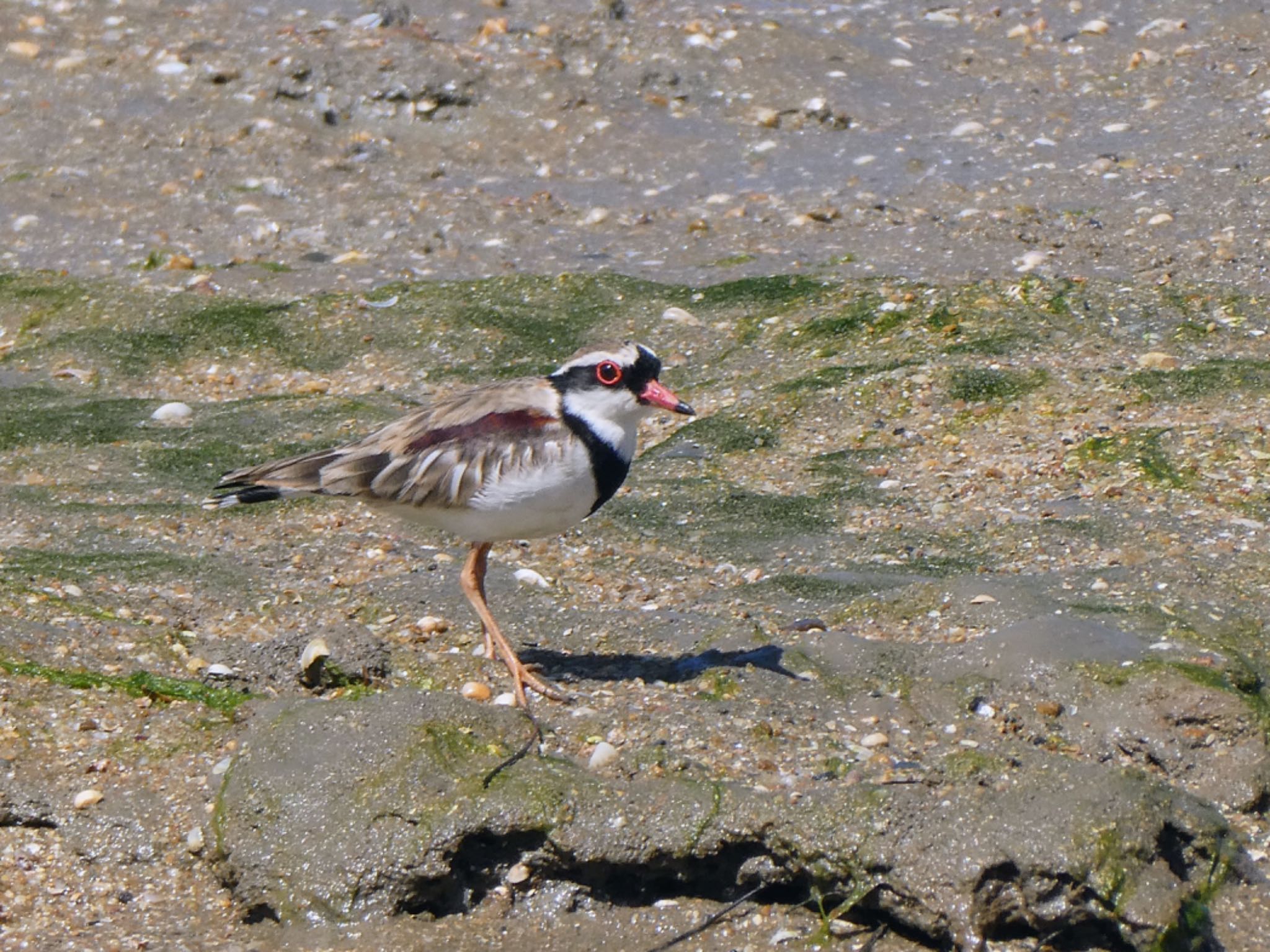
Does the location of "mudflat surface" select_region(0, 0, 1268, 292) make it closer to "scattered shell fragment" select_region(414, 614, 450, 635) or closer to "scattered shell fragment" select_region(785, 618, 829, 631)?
"scattered shell fragment" select_region(785, 618, 829, 631)

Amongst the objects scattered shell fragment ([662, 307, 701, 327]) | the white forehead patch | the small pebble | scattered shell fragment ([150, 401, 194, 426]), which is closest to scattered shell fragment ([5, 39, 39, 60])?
scattered shell fragment ([150, 401, 194, 426])

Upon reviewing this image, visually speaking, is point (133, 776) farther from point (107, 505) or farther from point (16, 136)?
point (16, 136)

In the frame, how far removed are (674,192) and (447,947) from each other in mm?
6381

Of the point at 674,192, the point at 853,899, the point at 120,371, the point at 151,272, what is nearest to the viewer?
the point at 853,899

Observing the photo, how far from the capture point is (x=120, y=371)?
7805 mm

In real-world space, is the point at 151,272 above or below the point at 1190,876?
below

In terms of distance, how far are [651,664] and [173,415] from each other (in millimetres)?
3308

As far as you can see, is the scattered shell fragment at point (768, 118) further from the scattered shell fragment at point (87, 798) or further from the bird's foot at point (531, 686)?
the scattered shell fragment at point (87, 798)

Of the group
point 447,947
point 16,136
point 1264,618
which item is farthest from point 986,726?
point 16,136

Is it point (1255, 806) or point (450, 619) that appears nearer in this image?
point (1255, 806)

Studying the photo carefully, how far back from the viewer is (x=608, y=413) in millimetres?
5062

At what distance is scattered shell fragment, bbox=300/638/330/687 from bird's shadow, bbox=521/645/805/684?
64 cm

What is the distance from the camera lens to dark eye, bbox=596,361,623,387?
507 centimetres

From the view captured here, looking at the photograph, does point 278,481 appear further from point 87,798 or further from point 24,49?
point 24,49
